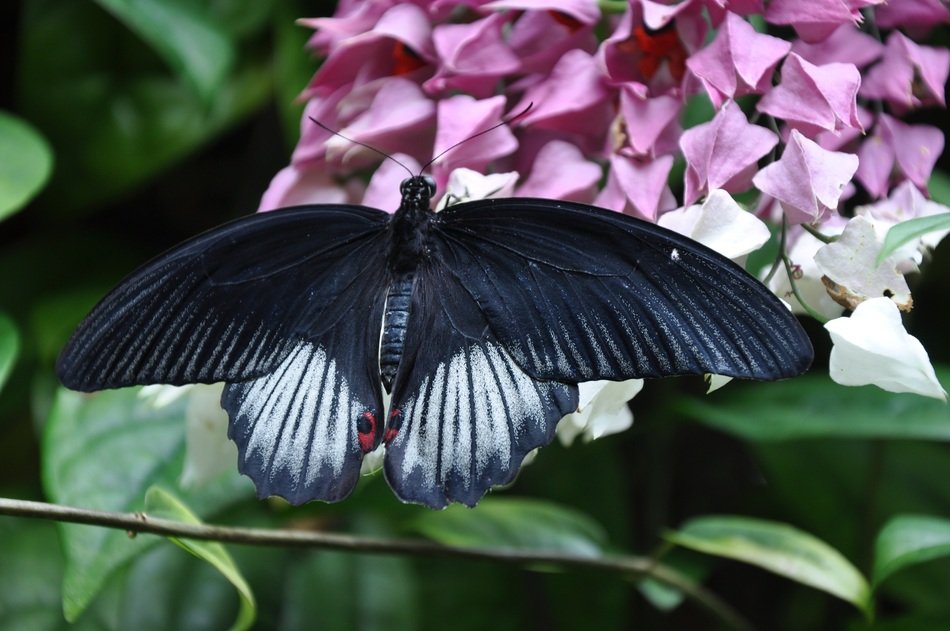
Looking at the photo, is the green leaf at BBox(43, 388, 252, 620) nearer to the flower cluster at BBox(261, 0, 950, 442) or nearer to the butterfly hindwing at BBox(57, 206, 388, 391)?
the butterfly hindwing at BBox(57, 206, 388, 391)

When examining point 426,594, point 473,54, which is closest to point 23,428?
point 426,594

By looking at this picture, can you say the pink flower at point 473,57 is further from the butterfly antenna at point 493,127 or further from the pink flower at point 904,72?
the pink flower at point 904,72

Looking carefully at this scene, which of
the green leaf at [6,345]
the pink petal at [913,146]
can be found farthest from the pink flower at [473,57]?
the green leaf at [6,345]

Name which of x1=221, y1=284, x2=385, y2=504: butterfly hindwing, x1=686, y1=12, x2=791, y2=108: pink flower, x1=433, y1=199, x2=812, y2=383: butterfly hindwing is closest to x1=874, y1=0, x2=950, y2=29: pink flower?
x1=686, y1=12, x2=791, y2=108: pink flower

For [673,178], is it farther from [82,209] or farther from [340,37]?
[82,209]

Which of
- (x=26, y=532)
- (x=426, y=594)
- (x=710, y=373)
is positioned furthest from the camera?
(x=426, y=594)
